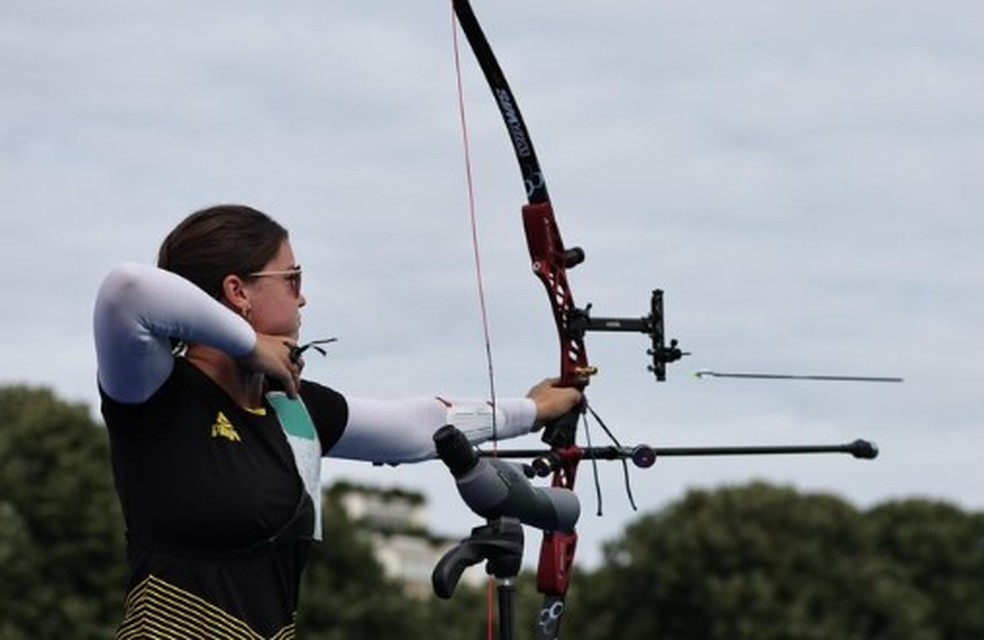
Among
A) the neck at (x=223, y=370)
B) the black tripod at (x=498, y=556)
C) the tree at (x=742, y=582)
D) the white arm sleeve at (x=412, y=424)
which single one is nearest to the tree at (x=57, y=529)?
the tree at (x=742, y=582)

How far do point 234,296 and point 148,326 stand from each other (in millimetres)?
447

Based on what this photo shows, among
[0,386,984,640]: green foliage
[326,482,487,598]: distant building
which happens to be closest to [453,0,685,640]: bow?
[0,386,984,640]: green foliage

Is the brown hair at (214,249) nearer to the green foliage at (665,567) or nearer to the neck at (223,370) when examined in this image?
the neck at (223,370)

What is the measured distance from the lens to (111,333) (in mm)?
5414

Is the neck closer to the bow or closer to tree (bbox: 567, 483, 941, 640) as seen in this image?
the bow

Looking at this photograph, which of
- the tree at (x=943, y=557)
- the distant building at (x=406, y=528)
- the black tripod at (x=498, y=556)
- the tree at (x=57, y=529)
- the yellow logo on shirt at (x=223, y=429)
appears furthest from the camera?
the distant building at (x=406, y=528)

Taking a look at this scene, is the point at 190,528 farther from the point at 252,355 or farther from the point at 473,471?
the point at 473,471

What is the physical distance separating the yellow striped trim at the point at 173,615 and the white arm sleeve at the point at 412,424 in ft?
2.63

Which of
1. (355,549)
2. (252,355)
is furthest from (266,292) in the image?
(355,549)

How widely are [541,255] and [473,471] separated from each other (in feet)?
7.11

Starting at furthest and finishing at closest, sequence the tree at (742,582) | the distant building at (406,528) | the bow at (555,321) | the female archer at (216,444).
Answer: the distant building at (406,528)
the tree at (742,582)
the bow at (555,321)
the female archer at (216,444)

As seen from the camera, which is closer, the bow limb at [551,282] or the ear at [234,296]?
the ear at [234,296]

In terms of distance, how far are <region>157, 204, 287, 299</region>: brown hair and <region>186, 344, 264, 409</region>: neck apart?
146 mm

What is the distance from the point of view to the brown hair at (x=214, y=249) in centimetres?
582
